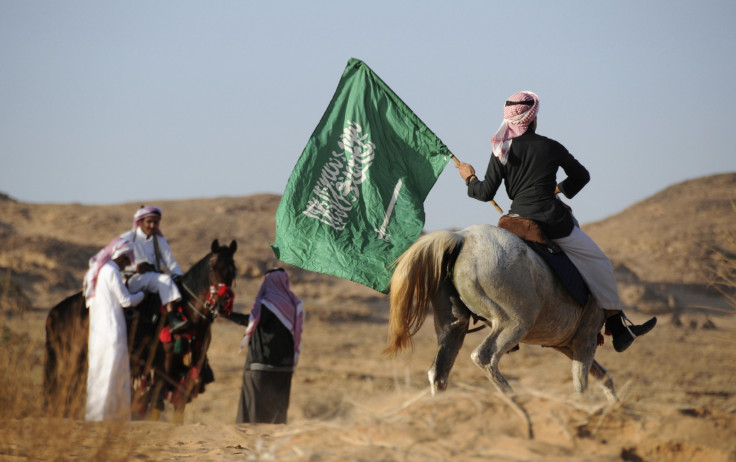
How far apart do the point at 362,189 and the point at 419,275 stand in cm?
172

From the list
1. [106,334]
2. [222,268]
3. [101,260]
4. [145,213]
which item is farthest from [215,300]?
[145,213]

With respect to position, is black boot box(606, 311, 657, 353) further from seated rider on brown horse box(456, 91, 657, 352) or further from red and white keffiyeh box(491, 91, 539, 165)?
red and white keffiyeh box(491, 91, 539, 165)

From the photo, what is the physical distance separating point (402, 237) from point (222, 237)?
24314 mm

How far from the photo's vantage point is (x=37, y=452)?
550 centimetres

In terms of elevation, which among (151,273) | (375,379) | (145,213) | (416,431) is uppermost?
(145,213)

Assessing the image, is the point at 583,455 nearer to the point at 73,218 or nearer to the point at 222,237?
the point at 222,237

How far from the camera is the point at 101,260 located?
10.5 m

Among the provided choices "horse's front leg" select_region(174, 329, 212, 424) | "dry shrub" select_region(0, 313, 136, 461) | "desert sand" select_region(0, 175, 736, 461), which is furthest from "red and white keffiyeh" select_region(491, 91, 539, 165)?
"horse's front leg" select_region(174, 329, 212, 424)

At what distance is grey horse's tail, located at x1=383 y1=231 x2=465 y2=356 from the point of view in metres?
6.47

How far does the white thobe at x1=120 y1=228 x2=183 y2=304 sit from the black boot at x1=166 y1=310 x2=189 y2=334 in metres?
0.17

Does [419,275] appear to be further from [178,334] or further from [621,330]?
[178,334]

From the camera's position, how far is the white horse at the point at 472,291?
6.44 metres

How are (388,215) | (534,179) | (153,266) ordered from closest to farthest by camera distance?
1. (534,179)
2. (388,215)
3. (153,266)

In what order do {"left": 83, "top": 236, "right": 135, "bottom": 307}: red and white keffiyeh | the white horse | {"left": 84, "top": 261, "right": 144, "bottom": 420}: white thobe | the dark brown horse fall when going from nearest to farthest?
the white horse → {"left": 84, "top": 261, "right": 144, "bottom": 420}: white thobe → {"left": 83, "top": 236, "right": 135, "bottom": 307}: red and white keffiyeh → the dark brown horse
